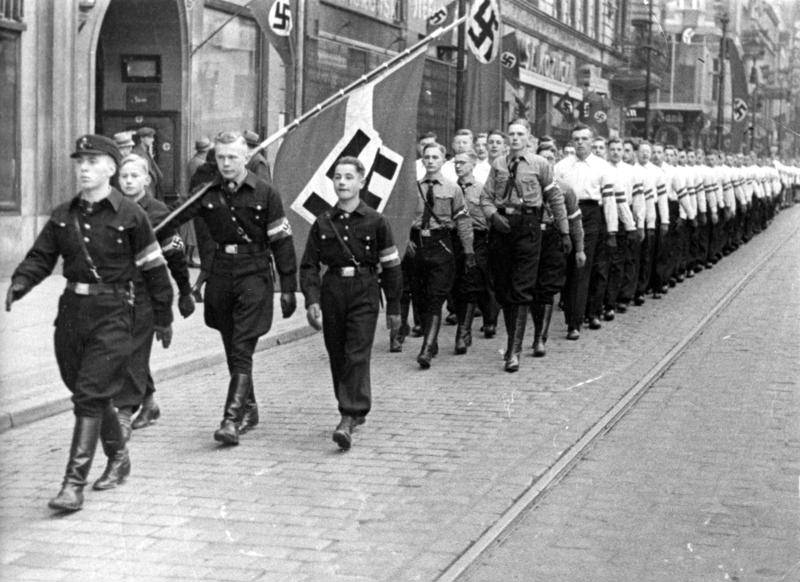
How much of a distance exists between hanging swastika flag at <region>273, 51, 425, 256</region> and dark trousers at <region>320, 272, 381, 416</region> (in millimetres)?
1408

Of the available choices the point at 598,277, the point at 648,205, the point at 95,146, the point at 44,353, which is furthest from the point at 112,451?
the point at 648,205

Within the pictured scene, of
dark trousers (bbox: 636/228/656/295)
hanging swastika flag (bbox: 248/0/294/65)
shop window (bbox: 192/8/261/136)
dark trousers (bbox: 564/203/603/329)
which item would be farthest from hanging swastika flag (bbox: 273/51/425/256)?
shop window (bbox: 192/8/261/136)

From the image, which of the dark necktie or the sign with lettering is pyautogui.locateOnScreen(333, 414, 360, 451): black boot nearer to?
the dark necktie

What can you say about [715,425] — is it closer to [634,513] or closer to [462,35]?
[634,513]

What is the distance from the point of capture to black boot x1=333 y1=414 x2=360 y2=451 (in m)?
8.22

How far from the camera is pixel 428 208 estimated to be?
482 inches

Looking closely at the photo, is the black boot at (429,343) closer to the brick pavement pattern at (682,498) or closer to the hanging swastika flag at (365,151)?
the hanging swastika flag at (365,151)

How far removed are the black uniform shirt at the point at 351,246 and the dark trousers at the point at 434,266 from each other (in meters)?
3.31

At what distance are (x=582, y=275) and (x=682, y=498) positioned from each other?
712 centimetres

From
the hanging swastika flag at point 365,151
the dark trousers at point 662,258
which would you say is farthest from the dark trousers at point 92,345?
the dark trousers at point 662,258

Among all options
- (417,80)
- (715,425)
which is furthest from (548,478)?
(417,80)

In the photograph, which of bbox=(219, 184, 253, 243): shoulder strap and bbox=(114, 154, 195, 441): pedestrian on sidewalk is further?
bbox=(219, 184, 253, 243): shoulder strap

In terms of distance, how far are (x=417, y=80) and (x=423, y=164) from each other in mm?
2131

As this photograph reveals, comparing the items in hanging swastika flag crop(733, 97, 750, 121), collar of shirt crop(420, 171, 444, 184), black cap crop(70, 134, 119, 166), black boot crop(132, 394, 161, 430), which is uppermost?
hanging swastika flag crop(733, 97, 750, 121)
